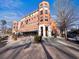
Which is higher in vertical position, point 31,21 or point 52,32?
point 31,21

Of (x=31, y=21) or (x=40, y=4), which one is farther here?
(x=31, y=21)

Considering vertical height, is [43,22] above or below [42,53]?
above

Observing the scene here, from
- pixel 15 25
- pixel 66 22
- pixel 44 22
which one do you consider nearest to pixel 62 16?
pixel 66 22

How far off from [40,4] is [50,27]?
36.0 ft

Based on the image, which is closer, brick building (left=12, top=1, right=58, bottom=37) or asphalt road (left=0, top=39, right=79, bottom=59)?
asphalt road (left=0, top=39, right=79, bottom=59)

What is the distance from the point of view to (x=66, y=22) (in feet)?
117

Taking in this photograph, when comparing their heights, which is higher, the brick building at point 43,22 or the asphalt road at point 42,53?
the brick building at point 43,22

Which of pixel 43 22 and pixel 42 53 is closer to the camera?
pixel 42 53

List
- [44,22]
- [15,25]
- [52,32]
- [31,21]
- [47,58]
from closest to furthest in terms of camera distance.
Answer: [47,58] → [44,22] → [52,32] → [31,21] → [15,25]

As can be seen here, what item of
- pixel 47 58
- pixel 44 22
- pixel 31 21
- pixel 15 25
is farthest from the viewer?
pixel 15 25

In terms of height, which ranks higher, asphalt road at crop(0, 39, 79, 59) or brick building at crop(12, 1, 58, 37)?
brick building at crop(12, 1, 58, 37)

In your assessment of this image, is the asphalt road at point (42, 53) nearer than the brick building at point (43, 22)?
Yes

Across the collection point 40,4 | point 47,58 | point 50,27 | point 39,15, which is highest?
point 40,4

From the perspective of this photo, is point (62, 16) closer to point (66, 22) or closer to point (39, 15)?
point (66, 22)
